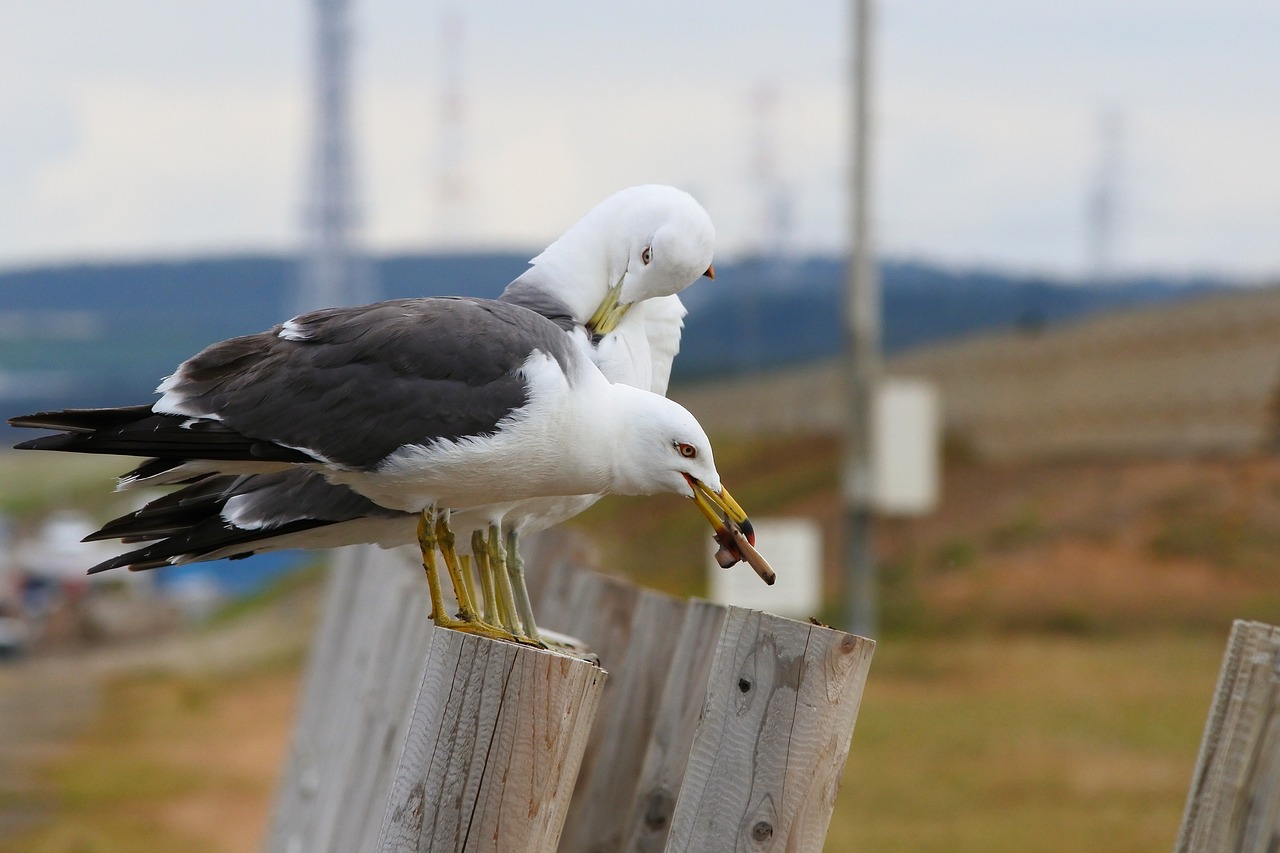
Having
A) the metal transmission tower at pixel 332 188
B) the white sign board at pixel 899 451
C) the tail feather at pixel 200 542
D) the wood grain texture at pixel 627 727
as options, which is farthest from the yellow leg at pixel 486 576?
the metal transmission tower at pixel 332 188

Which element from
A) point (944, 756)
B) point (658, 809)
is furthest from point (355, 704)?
point (944, 756)

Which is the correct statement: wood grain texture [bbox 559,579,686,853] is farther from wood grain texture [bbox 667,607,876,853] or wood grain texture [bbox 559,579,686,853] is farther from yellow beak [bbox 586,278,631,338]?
wood grain texture [bbox 667,607,876,853]

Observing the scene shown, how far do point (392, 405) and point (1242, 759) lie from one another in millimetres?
1871

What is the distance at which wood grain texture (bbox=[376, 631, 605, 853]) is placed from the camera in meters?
2.74

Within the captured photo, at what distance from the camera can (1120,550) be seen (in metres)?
22.8

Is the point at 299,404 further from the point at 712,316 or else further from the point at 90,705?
the point at 712,316

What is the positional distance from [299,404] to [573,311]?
126cm

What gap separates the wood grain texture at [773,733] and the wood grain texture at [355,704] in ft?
3.81

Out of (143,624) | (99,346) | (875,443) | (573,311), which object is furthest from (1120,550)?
(99,346)

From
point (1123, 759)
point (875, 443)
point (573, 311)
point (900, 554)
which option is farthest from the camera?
point (900, 554)

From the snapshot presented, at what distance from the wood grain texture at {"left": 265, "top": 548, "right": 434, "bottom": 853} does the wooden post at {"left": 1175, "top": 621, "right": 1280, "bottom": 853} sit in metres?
1.76

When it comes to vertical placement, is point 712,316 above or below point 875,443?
above

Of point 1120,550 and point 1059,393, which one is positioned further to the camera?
point 1059,393

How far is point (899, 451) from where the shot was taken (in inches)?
636
